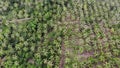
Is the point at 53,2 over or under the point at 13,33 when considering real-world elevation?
over

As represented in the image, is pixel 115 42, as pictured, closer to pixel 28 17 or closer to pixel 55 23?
pixel 55 23

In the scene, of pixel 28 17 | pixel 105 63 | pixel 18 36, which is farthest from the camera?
pixel 28 17

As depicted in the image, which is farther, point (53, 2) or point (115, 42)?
point (53, 2)

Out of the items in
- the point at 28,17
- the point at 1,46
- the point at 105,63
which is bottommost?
the point at 105,63

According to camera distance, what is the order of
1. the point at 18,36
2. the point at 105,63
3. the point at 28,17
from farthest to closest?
the point at 28,17, the point at 18,36, the point at 105,63

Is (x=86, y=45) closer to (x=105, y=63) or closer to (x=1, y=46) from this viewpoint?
(x=105, y=63)

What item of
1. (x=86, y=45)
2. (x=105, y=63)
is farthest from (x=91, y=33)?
(x=105, y=63)

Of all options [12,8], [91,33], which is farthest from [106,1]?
[12,8]
